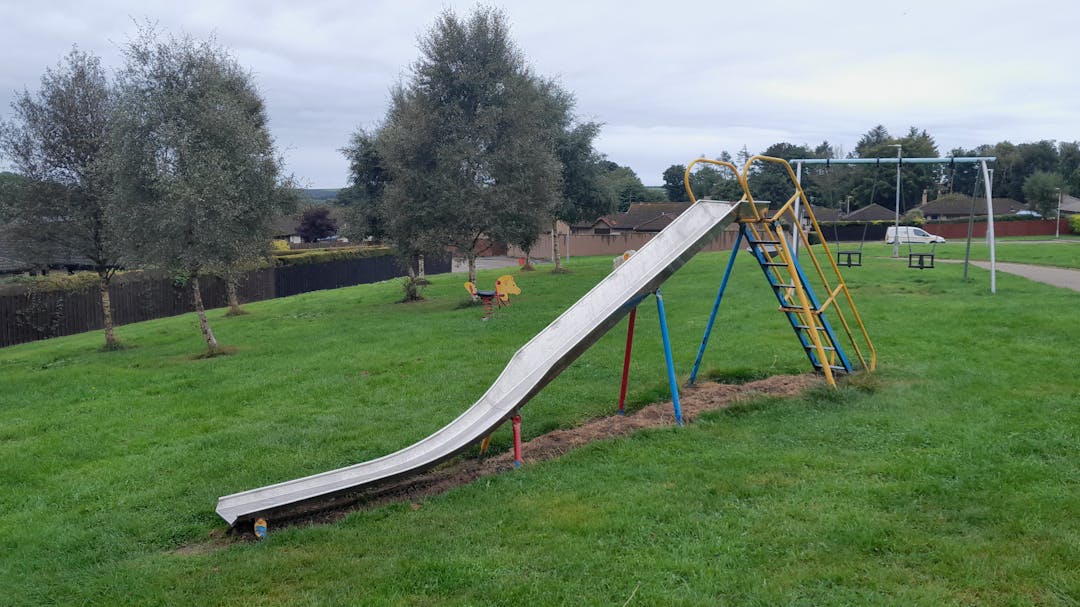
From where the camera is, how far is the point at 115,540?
6430 millimetres

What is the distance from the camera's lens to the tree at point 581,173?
3247 centimetres

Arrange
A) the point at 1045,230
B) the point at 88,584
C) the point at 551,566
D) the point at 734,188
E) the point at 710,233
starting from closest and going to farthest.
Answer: the point at 551,566
the point at 88,584
the point at 710,233
the point at 1045,230
the point at 734,188

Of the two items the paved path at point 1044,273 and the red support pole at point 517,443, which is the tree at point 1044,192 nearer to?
the paved path at point 1044,273

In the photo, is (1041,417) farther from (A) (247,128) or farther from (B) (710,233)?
(A) (247,128)

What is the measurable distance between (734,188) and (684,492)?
204 ft

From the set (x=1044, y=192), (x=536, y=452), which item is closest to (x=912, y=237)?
(x=1044, y=192)

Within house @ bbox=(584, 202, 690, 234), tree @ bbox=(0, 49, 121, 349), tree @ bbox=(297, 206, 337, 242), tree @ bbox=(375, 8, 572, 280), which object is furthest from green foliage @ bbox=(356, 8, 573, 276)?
tree @ bbox=(297, 206, 337, 242)

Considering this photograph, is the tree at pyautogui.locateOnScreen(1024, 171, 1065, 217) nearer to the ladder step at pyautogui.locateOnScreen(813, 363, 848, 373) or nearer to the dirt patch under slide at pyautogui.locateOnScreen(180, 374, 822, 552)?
the ladder step at pyautogui.locateOnScreen(813, 363, 848, 373)

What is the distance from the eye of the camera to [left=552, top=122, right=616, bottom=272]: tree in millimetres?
32469

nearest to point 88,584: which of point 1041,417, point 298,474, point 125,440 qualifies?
point 298,474

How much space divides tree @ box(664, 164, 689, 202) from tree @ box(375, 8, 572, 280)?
8197 centimetres

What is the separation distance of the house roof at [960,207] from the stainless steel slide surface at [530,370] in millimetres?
71815

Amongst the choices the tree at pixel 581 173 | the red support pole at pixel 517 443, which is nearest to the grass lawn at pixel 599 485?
the red support pole at pixel 517 443

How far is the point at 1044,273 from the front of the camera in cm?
2261
